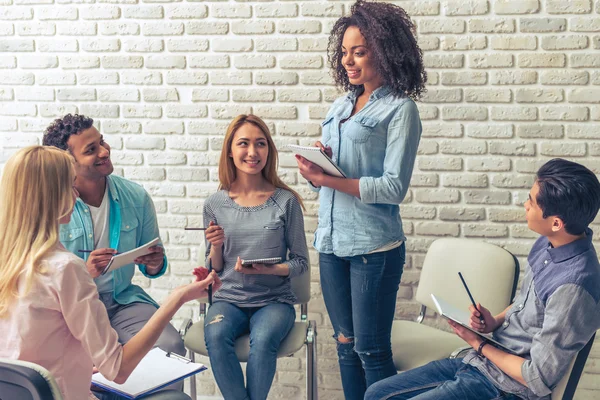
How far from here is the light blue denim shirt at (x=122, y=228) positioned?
2.77 meters

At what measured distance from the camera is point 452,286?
3.03m

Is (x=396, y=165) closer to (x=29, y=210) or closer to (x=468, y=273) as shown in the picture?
(x=468, y=273)

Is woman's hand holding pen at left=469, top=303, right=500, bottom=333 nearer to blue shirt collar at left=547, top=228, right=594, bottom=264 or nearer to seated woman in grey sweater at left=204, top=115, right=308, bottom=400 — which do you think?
blue shirt collar at left=547, top=228, right=594, bottom=264

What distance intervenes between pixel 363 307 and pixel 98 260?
96cm

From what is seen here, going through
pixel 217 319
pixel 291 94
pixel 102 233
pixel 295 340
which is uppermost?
pixel 291 94

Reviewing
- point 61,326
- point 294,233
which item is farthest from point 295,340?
point 61,326

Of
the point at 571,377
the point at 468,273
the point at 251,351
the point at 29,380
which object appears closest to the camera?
the point at 29,380

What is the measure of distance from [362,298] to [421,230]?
2.86 feet

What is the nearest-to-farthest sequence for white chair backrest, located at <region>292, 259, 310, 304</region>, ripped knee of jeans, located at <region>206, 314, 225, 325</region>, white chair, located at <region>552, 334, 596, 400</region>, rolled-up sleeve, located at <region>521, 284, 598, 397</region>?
rolled-up sleeve, located at <region>521, 284, 598, 397</region>, white chair, located at <region>552, 334, 596, 400</region>, ripped knee of jeans, located at <region>206, 314, 225, 325</region>, white chair backrest, located at <region>292, 259, 310, 304</region>

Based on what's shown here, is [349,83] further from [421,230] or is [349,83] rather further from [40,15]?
[40,15]

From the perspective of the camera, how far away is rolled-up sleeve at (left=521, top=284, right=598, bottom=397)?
194cm

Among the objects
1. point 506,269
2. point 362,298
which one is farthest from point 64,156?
point 506,269

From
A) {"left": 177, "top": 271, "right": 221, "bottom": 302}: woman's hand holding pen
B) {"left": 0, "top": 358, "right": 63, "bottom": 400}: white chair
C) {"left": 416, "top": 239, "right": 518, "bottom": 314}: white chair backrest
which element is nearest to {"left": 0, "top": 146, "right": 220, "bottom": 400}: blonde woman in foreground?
{"left": 0, "top": 358, "right": 63, "bottom": 400}: white chair

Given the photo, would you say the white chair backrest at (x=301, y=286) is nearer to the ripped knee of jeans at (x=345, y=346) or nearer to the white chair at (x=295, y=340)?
the white chair at (x=295, y=340)
